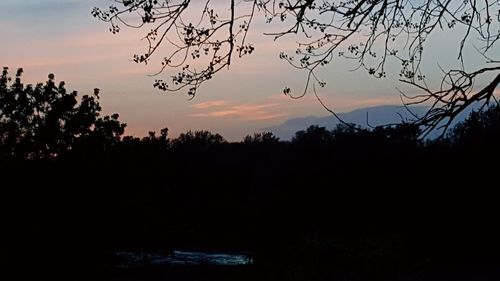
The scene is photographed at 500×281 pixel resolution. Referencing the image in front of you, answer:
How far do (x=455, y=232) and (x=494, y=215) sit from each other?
1.79 meters

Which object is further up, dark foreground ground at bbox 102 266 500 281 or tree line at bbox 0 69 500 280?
tree line at bbox 0 69 500 280

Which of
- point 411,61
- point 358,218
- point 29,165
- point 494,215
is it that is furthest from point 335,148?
point 411,61

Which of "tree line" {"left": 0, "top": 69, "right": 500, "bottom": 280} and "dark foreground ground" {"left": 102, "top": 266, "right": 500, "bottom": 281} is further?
"dark foreground ground" {"left": 102, "top": 266, "right": 500, "bottom": 281}

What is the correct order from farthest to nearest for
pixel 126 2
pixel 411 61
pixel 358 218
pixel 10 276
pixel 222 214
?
pixel 222 214, pixel 358 218, pixel 10 276, pixel 411 61, pixel 126 2

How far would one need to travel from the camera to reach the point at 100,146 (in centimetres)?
2070

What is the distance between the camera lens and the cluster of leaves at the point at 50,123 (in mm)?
20328

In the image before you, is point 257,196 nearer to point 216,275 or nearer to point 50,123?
point 216,275

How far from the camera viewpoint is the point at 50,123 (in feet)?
67.6

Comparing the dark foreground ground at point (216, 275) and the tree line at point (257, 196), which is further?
the dark foreground ground at point (216, 275)

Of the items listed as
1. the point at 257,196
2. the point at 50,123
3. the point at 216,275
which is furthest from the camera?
the point at 257,196

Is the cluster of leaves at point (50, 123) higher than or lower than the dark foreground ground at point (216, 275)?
higher

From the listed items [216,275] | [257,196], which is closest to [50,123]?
[216,275]

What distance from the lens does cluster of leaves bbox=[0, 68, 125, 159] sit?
20328 mm

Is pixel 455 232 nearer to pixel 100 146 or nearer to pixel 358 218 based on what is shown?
pixel 358 218
